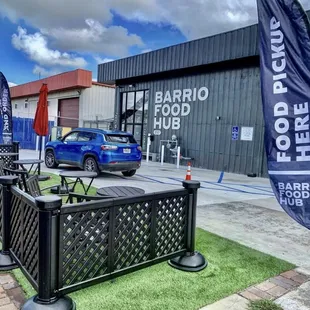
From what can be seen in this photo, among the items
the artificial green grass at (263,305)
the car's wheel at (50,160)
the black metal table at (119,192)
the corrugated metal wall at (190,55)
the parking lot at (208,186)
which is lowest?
the artificial green grass at (263,305)

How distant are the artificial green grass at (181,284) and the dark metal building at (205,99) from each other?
350 inches

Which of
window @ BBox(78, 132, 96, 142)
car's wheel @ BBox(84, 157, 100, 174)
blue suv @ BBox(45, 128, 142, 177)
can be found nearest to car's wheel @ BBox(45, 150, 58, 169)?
blue suv @ BBox(45, 128, 142, 177)

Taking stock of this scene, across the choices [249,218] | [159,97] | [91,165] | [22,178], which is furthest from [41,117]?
[159,97]

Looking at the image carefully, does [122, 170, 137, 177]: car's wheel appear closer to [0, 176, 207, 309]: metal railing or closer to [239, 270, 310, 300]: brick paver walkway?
[0, 176, 207, 309]: metal railing

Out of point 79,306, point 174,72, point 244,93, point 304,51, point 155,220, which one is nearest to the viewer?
point 304,51

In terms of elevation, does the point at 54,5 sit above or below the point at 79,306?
above

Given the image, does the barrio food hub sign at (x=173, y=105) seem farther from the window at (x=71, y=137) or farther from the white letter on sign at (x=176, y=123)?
the window at (x=71, y=137)

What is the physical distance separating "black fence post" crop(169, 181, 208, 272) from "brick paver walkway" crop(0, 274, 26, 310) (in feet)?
5.28

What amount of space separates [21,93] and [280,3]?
34084 millimetres

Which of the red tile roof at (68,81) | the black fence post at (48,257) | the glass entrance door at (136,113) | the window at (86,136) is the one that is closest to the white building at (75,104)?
the red tile roof at (68,81)

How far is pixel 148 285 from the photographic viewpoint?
299 centimetres

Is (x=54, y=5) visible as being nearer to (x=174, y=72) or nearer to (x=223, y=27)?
(x=174, y=72)

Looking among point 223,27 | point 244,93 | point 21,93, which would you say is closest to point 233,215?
point 244,93

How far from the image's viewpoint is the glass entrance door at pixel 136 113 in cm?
1722
